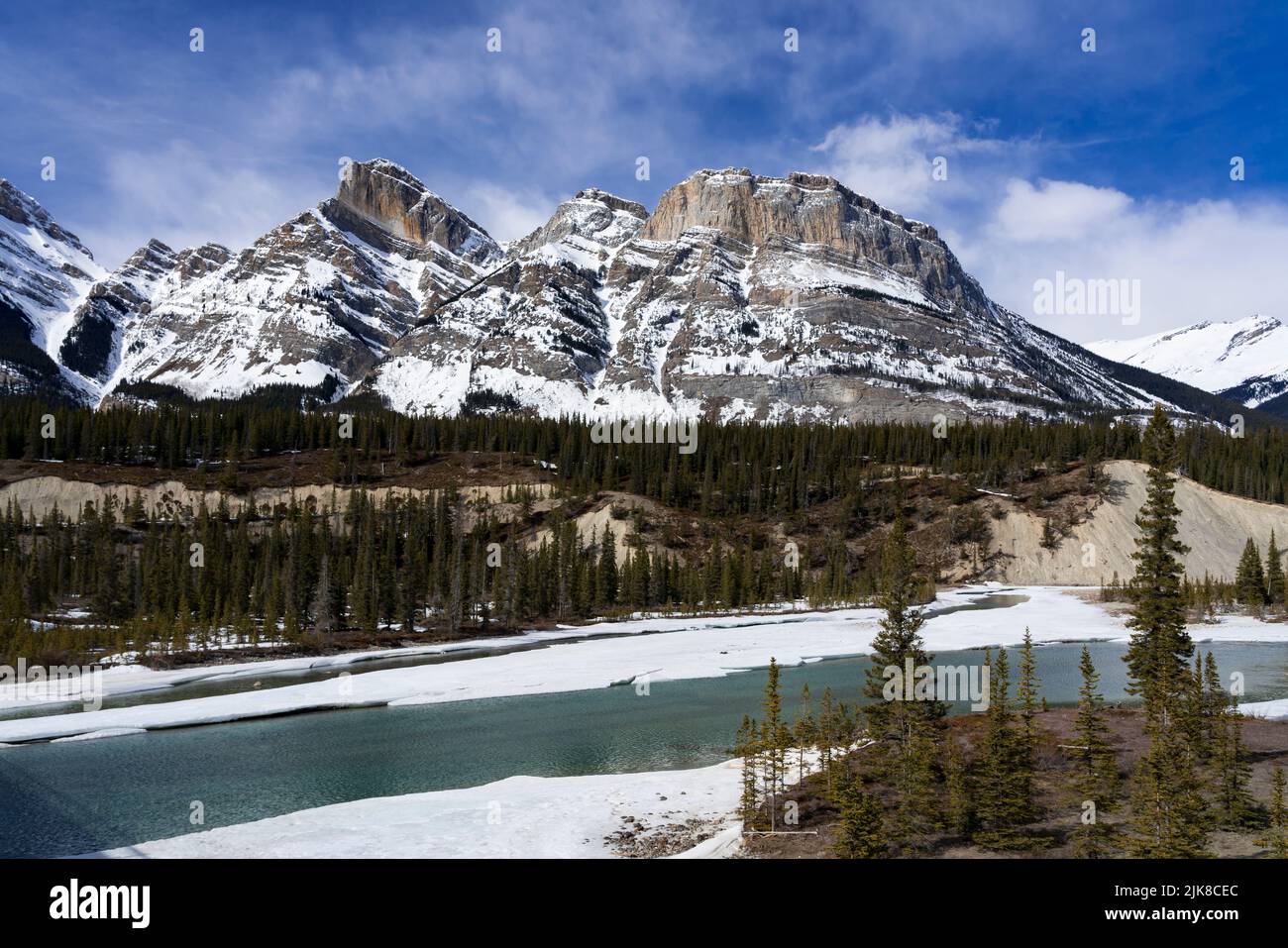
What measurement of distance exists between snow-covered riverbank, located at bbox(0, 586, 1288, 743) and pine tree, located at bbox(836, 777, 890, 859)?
93.9 ft

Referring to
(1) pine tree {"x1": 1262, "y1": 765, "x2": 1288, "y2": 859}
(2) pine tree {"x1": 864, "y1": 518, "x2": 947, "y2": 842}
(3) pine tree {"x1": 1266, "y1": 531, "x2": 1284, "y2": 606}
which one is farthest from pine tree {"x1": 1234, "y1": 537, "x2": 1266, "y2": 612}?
(1) pine tree {"x1": 1262, "y1": 765, "x2": 1288, "y2": 859}

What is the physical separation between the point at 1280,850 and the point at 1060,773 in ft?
37.7

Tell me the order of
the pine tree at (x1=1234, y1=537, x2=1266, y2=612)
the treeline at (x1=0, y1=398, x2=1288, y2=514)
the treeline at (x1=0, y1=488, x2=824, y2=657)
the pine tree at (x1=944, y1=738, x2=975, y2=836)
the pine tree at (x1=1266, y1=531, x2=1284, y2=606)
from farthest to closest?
the treeline at (x1=0, y1=398, x2=1288, y2=514)
the pine tree at (x1=1266, y1=531, x2=1284, y2=606)
the pine tree at (x1=1234, y1=537, x2=1266, y2=612)
the treeline at (x1=0, y1=488, x2=824, y2=657)
the pine tree at (x1=944, y1=738, x2=975, y2=836)

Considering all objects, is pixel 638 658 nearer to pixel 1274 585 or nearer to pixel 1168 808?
pixel 1168 808

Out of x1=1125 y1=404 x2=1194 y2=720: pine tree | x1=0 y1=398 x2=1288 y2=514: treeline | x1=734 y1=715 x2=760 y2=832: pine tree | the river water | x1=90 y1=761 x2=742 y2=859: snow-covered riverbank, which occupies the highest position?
x1=0 y1=398 x2=1288 y2=514: treeline

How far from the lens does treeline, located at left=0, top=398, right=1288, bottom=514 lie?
15075 cm

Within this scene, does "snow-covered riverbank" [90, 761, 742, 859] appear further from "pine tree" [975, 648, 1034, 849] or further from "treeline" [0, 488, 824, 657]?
"treeline" [0, 488, 824, 657]

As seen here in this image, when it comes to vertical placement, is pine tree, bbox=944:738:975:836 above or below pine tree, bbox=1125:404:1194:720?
below

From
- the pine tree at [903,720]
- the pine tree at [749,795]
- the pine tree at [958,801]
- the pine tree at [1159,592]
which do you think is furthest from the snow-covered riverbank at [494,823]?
the pine tree at [1159,592]

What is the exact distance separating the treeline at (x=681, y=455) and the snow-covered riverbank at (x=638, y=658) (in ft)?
172

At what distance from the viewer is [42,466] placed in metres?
142

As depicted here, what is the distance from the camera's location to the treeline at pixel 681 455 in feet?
495

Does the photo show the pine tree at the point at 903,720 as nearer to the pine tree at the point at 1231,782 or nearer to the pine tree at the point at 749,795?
the pine tree at the point at 749,795

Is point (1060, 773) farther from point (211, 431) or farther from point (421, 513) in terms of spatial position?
point (211, 431)
